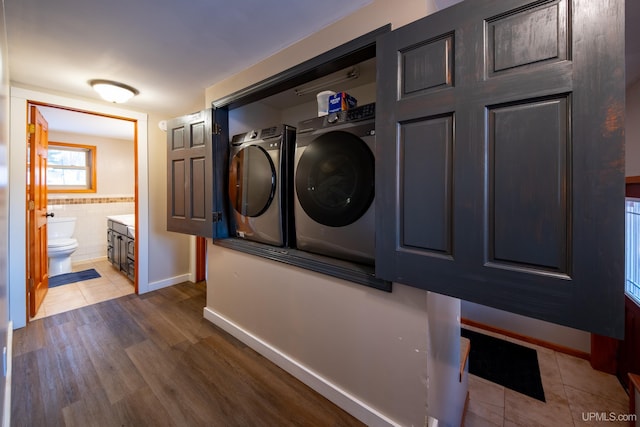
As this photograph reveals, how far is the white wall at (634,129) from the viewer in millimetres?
2045

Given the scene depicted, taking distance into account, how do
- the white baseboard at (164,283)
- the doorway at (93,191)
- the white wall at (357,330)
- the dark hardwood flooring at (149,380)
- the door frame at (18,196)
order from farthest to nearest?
1. the doorway at (93,191)
2. the white baseboard at (164,283)
3. the door frame at (18,196)
4. the dark hardwood flooring at (149,380)
5. the white wall at (357,330)

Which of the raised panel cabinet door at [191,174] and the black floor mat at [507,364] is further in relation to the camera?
the raised panel cabinet door at [191,174]

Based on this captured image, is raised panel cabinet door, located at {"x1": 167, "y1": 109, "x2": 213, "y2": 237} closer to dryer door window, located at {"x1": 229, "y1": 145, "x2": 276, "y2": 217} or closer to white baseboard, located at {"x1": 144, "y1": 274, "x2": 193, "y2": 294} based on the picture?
dryer door window, located at {"x1": 229, "y1": 145, "x2": 276, "y2": 217}

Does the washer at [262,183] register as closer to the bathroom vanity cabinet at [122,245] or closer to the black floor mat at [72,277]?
the bathroom vanity cabinet at [122,245]

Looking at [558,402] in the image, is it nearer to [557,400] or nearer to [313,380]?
[557,400]

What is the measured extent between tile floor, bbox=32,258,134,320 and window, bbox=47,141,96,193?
167 cm

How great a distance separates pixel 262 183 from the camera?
6.22 feet

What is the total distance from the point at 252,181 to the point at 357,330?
1270 millimetres

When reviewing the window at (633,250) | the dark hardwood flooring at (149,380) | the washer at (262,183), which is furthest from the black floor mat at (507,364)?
the washer at (262,183)

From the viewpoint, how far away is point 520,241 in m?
0.84

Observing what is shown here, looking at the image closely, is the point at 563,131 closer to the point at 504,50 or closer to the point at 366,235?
the point at 504,50

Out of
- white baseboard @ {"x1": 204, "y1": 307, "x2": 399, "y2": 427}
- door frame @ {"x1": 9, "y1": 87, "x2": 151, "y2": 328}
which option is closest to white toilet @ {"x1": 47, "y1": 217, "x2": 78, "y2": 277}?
door frame @ {"x1": 9, "y1": 87, "x2": 151, "y2": 328}

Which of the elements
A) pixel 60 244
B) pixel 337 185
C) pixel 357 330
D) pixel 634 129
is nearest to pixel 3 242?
pixel 337 185

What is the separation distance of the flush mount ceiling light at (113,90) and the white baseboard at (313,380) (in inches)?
91.0
